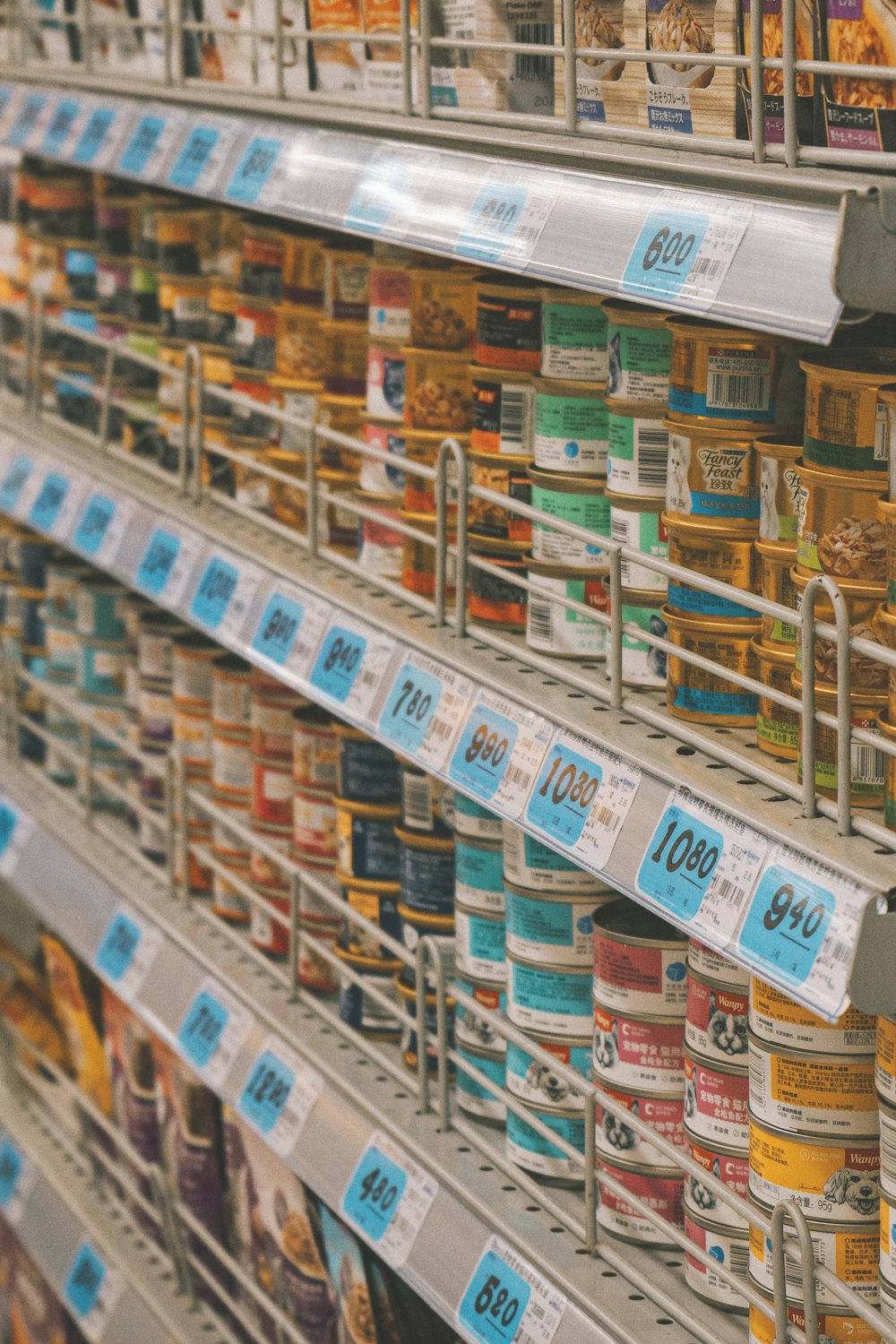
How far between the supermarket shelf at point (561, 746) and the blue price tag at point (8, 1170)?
107cm

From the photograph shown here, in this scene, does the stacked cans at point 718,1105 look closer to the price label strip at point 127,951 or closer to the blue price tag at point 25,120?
the price label strip at point 127,951

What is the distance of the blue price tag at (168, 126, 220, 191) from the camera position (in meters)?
2.10

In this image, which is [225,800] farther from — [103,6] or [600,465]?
[103,6]

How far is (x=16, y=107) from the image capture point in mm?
2809

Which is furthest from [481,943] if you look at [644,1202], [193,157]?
[193,157]

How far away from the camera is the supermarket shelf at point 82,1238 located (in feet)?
7.79

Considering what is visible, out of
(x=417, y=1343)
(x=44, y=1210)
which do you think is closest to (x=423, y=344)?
(x=417, y=1343)

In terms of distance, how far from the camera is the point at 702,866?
123cm

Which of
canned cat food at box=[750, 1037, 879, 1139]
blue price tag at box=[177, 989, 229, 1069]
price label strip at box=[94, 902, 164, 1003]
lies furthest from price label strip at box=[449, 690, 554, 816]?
price label strip at box=[94, 902, 164, 1003]

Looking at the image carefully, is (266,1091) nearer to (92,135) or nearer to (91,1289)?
(91,1289)

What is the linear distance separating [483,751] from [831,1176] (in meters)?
0.47

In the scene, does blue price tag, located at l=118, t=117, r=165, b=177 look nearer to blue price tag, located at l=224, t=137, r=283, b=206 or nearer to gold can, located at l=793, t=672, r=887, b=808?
blue price tag, located at l=224, t=137, r=283, b=206

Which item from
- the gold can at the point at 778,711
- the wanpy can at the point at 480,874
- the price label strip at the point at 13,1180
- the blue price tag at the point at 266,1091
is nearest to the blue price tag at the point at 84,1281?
the price label strip at the point at 13,1180

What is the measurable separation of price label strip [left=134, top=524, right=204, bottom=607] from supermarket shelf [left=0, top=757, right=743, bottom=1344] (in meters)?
0.43
